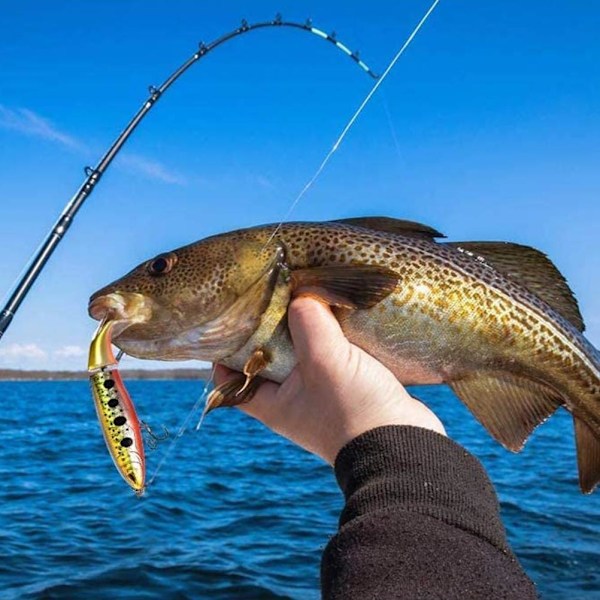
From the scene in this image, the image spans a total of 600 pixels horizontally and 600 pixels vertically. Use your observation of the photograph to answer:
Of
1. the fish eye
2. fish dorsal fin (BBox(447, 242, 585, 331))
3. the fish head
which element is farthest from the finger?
fish dorsal fin (BBox(447, 242, 585, 331))

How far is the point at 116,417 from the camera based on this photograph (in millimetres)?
3078

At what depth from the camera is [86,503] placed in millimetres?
16188

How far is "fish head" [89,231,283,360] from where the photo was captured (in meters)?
3.58

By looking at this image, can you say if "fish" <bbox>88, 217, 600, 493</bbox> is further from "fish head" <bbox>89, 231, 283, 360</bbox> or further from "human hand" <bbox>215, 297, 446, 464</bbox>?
"human hand" <bbox>215, 297, 446, 464</bbox>

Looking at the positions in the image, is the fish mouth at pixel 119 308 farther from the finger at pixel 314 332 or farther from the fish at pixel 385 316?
the finger at pixel 314 332

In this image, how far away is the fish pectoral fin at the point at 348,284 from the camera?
10.8 ft

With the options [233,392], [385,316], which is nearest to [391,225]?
[385,316]

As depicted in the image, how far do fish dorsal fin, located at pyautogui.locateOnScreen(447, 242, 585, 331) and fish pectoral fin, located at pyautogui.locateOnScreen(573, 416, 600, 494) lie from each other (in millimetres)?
544

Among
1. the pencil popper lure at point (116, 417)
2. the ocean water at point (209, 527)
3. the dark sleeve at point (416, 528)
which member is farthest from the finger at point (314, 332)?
the ocean water at point (209, 527)

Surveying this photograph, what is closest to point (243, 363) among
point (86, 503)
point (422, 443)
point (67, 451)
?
point (422, 443)

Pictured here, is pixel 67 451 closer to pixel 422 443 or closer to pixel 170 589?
pixel 170 589

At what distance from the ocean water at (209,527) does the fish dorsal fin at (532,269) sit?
2.11 m

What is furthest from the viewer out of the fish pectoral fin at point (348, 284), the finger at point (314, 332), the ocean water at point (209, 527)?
the ocean water at point (209, 527)

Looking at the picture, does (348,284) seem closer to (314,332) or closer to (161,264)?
(314,332)
